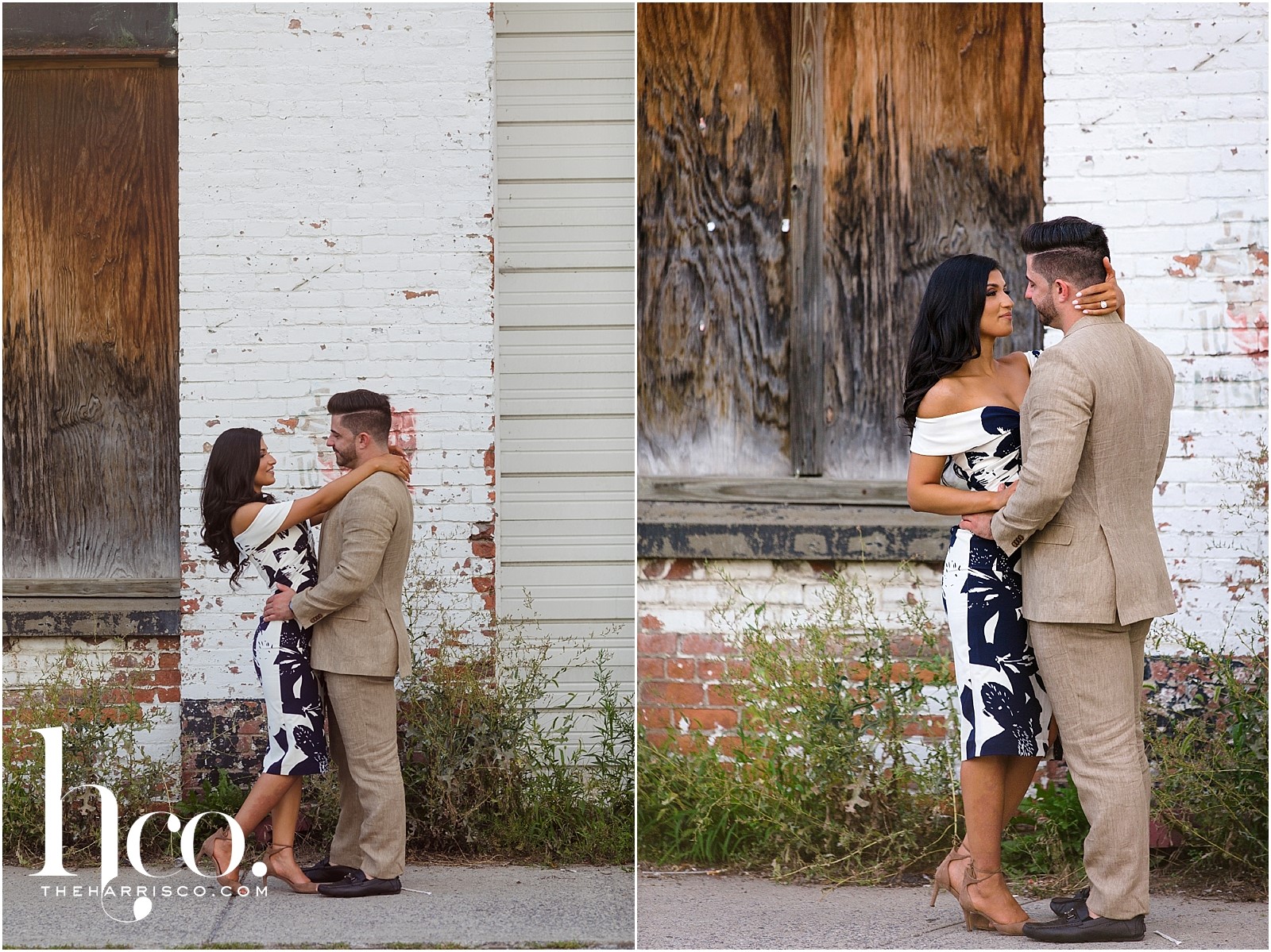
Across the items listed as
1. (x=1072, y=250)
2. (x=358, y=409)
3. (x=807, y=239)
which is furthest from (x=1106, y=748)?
(x=358, y=409)

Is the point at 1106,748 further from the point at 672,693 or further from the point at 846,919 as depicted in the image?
the point at 672,693

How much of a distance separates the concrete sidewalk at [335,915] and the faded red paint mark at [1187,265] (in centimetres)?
273

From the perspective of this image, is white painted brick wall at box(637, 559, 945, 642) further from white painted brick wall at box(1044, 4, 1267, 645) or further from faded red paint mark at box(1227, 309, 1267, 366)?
faded red paint mark at box(1227, 309, 1267, 366)

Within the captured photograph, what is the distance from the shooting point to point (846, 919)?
11.0 ft

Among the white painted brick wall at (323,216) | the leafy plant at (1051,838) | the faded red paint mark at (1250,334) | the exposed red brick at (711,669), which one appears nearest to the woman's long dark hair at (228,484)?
the white painted brick wall at (323,216)

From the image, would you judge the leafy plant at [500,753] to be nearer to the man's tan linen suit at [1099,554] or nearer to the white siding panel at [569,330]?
the white siding panel at [569,330]

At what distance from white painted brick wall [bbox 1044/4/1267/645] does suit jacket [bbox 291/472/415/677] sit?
8.31 ft

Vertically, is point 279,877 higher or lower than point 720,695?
lower

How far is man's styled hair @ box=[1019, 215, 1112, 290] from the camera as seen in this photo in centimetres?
304

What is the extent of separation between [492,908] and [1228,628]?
258 cm

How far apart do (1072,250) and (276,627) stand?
252cm

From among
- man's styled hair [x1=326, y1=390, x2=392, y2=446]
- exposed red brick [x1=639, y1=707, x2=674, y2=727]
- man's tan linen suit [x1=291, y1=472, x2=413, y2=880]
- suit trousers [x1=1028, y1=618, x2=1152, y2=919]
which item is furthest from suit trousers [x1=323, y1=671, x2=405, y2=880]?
suit trousers [x1=1028, y1=618, x2=1152, y2=919]

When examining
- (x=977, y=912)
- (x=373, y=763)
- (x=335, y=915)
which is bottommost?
(x=335, y=915)

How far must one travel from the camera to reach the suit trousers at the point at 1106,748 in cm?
292
